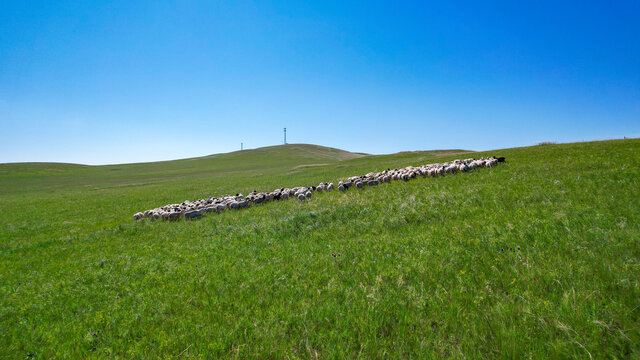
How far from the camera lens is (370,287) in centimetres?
422

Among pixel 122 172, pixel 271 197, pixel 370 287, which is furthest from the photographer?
pixel 122 172

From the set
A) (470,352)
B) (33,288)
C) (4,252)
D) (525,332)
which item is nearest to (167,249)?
(33,288)

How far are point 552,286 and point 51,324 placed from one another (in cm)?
734

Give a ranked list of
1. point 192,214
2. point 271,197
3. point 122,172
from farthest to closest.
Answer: point 122,172, point 271,197, point 192,214

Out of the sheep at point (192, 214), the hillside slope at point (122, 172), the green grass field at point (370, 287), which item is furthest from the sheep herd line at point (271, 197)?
the hillside slope at point (122, 172)

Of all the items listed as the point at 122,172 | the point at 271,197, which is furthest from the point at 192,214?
the point at 122,172

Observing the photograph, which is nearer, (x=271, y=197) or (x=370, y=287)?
(x=370, y=287)

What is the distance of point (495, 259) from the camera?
4.55 metres

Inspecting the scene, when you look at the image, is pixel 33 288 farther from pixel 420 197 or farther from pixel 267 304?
pixel 420 197

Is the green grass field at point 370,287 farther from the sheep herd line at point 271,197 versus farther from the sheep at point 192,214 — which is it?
the sheep herd line at point 271,197

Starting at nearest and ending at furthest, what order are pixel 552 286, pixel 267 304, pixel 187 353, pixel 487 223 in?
pixel 187 353 → pixel 552 286 → pixel 267 304 → pixel 487 223

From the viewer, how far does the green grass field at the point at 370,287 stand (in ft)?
10.0

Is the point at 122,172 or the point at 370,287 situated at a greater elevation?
the point at 122,172

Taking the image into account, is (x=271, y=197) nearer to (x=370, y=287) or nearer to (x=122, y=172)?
(x=370, y=287)
